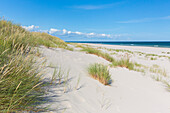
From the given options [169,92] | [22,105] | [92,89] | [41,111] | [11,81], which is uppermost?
[11,81]

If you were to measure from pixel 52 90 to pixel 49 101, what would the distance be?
0.28 meters

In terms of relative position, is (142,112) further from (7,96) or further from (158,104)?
(7,96)

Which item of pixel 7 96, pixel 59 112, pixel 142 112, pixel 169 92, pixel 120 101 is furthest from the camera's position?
pixel 169 92

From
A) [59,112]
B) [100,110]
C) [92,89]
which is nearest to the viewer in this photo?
[59,112]

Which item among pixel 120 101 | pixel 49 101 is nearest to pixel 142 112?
pixel 120 101

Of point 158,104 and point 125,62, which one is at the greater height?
point 125,62

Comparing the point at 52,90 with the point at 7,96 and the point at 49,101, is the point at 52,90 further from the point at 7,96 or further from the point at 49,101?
the point at 7,96

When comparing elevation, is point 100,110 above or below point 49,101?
below

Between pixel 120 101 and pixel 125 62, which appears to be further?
pixel 125 62

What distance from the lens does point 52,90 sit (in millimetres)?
1756

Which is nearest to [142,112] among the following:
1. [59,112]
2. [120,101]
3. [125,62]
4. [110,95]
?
[120,101]

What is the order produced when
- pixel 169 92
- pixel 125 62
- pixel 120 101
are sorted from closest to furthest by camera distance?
pixel 120 101 → pixel 169 92 → pixel 125 62

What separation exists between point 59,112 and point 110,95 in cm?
125

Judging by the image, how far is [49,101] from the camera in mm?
1487
